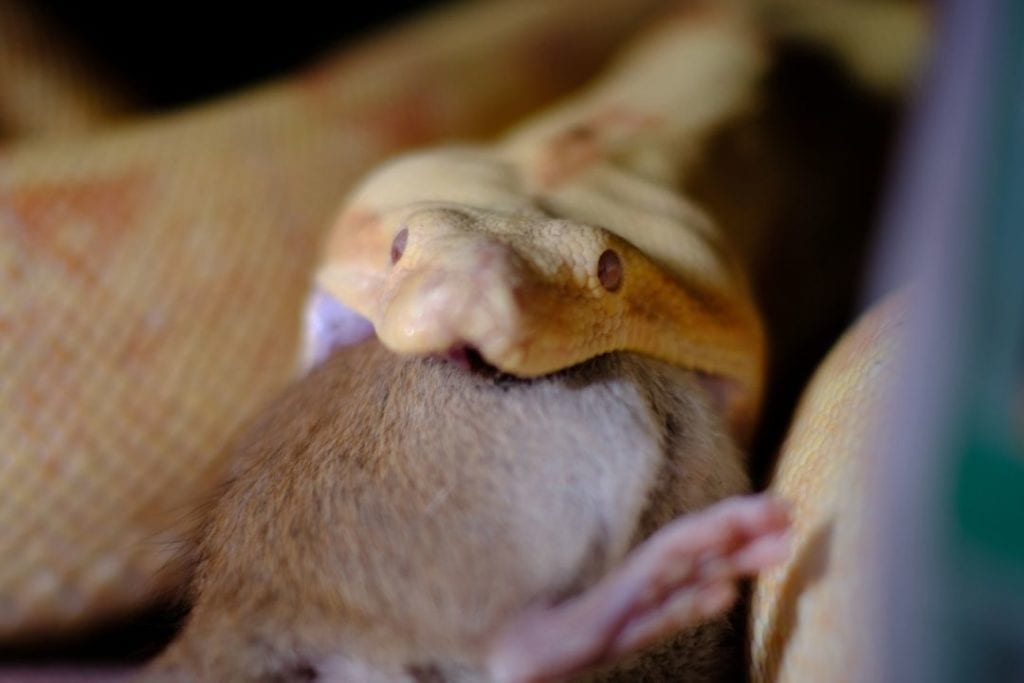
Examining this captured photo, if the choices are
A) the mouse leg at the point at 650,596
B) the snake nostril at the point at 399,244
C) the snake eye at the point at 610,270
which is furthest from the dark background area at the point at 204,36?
the mouse leg at the point at 650,596

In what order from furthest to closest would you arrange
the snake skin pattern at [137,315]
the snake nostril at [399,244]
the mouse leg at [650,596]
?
the snake skin pattern at [137,315]
the snake nostril at [399,244]
the mouse leg at [650,596]

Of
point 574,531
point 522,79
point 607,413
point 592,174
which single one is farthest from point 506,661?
point 522,79

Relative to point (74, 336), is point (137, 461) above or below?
→ below

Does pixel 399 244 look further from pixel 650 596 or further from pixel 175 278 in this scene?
pixel 175 278

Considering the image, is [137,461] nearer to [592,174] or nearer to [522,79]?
[592,174]

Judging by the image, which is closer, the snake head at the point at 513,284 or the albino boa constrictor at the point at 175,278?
the snake head at the point at 513,284

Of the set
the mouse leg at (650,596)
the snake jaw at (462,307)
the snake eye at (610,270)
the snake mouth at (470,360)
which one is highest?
the snake jaw at (462,307)

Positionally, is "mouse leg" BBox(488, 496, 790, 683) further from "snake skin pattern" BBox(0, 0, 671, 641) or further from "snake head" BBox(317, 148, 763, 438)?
"snake skin pattern" BBox(0, 0, 671, 641)

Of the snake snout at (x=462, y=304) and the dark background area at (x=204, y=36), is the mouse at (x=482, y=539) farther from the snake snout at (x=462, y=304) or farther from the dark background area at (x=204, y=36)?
the dark background area at (x=204, y=36)
